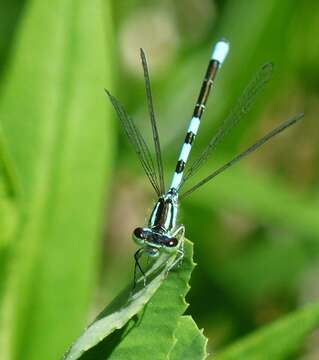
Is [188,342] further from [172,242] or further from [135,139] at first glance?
[135,139]

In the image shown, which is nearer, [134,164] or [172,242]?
[172,242]

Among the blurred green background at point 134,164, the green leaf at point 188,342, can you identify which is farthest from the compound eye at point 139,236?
the green leaf at point 188,342

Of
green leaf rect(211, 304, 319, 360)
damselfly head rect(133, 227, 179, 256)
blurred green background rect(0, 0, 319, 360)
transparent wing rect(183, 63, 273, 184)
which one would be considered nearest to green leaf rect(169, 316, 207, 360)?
damselfly head rect(133, 227, 179, 256)

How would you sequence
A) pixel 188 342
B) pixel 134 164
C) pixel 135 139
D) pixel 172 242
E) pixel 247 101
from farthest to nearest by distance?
pixel 134 164 → pixel 247 101 → pixel 135 139 → pixel 172 242 → pixel 188 342

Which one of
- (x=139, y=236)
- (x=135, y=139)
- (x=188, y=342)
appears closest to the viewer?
(x=188, y=342)

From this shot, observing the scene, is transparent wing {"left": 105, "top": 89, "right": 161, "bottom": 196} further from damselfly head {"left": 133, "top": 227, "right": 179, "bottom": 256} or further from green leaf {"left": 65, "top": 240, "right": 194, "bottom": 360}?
green leaf {"left": 65, "top": 240, "right": 194, "bottom": 360}

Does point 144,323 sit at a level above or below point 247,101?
below

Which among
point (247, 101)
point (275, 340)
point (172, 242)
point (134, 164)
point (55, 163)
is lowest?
point (275, 340)

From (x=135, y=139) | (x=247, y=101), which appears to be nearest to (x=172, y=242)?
(x=135, y=139)
